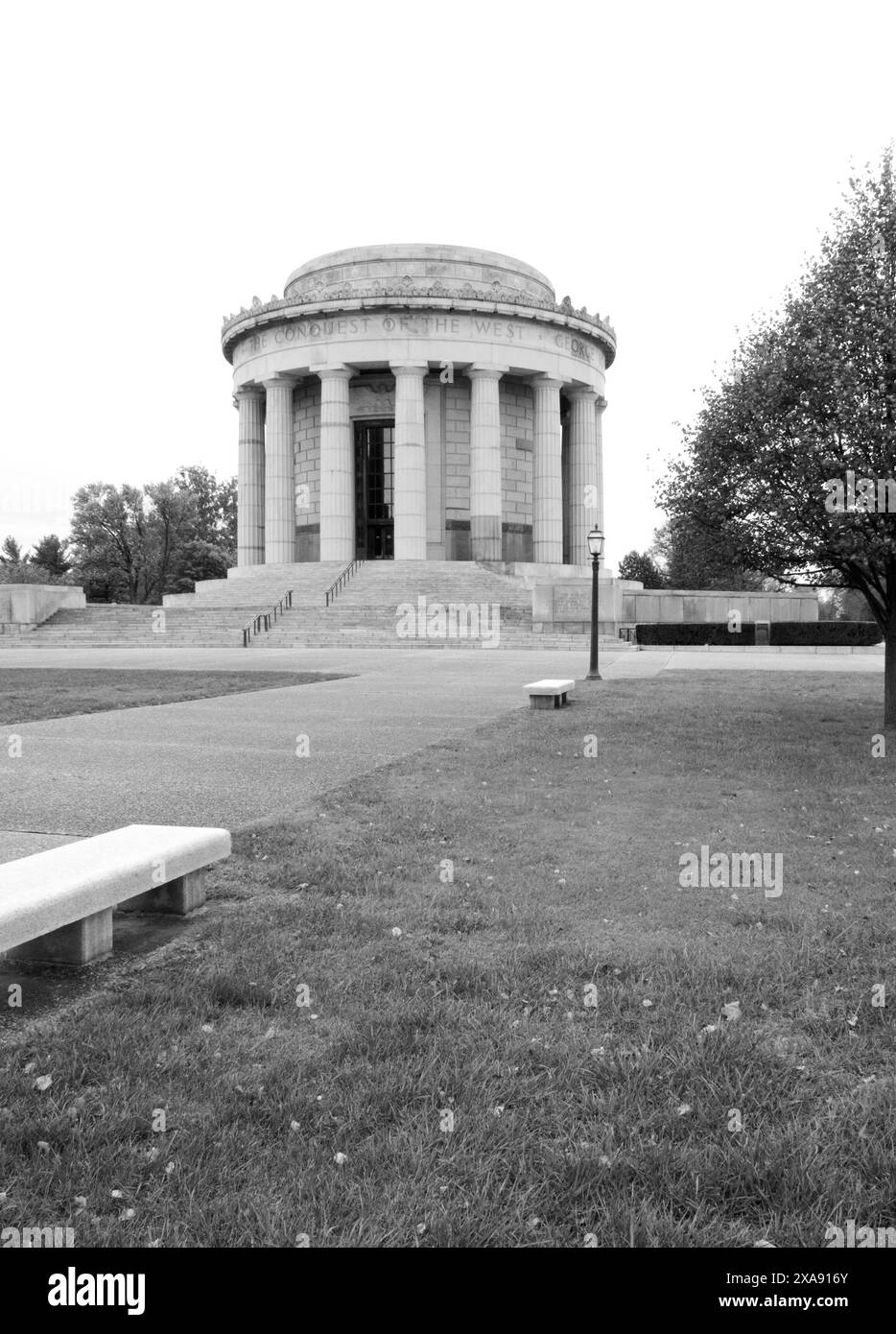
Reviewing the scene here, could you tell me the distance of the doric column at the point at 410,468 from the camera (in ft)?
171

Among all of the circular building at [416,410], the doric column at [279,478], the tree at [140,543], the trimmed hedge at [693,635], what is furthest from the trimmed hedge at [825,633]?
the tree at [140,543]

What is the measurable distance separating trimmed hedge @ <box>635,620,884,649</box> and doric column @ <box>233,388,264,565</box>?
28.2 m

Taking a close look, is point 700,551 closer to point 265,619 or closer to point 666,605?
point 265,619

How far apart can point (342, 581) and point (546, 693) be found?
32594mm

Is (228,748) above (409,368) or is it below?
below

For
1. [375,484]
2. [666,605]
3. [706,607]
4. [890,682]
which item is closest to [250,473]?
[375,484]

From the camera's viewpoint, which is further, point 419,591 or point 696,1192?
point 419,591

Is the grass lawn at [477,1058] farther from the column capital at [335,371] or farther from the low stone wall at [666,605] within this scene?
the column capital at [335,371]

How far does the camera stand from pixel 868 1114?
332 cm

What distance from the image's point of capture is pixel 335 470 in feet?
A: 173

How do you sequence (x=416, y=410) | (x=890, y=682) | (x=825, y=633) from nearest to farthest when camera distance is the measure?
1. (x=890, y=682)
2. (x=825, y=633)
3. (x=416, y=410)

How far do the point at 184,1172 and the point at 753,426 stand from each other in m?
11.9
